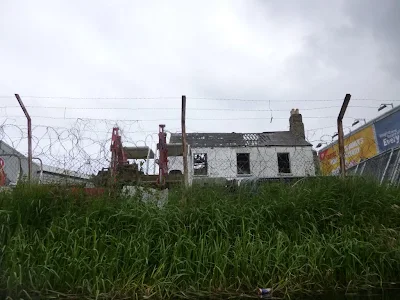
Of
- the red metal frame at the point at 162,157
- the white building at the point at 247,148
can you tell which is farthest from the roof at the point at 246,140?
the red metal frame at the point at 162,157

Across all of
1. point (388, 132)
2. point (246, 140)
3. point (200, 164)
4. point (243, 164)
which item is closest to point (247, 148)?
point (243, 164)

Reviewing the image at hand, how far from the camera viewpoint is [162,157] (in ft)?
28.5

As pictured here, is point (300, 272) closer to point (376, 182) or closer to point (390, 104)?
point (376, 182)

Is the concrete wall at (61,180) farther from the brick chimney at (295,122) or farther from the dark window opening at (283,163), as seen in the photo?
the brick chimney at (295,122)

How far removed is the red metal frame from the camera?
8.01 meters

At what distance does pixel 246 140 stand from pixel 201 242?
2262 centimetres

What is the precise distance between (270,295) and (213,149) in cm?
2105

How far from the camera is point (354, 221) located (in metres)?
5.91

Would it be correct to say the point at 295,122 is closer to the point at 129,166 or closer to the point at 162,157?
the point at 162,157

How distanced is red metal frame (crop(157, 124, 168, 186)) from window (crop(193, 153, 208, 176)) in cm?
1313

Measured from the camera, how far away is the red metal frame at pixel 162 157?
801 cm

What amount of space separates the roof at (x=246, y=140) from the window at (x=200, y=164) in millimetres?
773

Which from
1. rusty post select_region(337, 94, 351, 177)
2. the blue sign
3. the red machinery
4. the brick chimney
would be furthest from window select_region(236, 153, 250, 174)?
rusty post select_region(337, 94, 351, 177)

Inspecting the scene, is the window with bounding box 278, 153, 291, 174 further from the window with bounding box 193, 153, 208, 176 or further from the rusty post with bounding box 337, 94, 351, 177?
the rusty post with bounding box 337, 94, 351, 177
